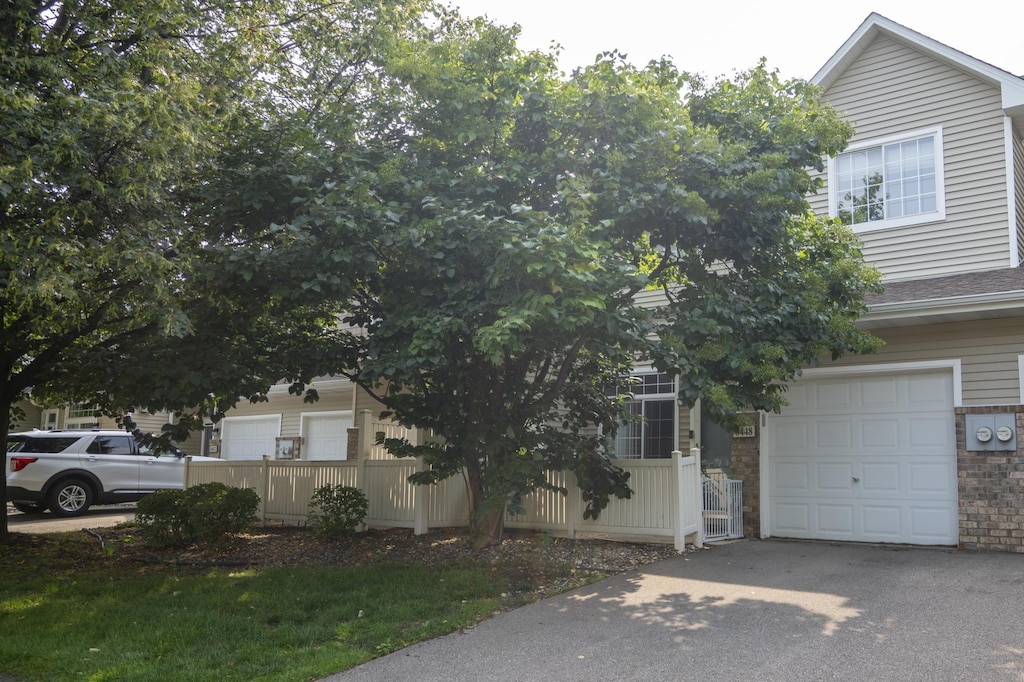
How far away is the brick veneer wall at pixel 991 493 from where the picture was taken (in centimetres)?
923

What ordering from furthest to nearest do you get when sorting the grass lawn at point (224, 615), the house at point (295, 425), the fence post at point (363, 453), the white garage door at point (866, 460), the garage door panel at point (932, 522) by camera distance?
the house at point (295, 425) < the fence post at point (363, 453) < the white garage door at point (866, 460) < the garage door panel at point (932, 522) < the grass lawn at point (224, 615)

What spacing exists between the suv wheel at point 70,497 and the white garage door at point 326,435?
4.70 metres

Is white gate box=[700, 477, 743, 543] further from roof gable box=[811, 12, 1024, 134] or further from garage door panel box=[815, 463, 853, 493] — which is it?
roof gable box=[811, 12, 1024, 134]

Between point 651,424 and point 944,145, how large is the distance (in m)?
5.79

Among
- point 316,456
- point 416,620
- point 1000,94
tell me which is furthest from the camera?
point 316,456

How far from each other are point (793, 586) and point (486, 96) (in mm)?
5617

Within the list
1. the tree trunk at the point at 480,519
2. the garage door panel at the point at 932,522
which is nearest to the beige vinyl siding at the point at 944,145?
the garage door panel at the point at 932,522

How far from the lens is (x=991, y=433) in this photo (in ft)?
30.9

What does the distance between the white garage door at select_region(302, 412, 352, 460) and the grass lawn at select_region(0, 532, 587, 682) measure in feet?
26.8

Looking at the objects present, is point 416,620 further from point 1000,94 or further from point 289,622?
point 1000,94

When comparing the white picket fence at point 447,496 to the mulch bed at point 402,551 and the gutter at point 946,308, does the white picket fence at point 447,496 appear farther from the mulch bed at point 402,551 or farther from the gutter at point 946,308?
the gutter at point 946,308

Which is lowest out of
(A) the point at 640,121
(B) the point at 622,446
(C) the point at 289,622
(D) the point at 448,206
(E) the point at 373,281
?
(C) the point at 289,622

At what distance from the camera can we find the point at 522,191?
834cm

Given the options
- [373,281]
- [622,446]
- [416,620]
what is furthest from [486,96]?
[622,446]
